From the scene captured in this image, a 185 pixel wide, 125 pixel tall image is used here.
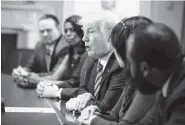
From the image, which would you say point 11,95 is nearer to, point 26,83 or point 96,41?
point 26,83

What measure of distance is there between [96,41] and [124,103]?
331mm

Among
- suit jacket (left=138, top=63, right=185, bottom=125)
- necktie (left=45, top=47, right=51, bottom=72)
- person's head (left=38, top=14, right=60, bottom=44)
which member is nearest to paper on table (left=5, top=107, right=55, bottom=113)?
suit jacket (left=138, top=63, right=185, bottom=125)

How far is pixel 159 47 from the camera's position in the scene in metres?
0.75

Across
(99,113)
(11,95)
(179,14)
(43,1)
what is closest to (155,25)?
(99,113)

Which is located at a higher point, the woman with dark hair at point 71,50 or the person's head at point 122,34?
the person's head at point 122,34

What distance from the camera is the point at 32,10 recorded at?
2.85m

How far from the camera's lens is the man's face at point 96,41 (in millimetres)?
1209

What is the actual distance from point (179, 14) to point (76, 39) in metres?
0.67

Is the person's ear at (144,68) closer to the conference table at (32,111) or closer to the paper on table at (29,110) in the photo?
the conference table at (32,111)

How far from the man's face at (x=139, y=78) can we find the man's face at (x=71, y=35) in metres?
1.13

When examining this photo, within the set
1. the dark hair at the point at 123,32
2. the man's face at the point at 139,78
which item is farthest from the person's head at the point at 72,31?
the man's face at the point at 139,78

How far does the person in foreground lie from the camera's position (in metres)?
0.75

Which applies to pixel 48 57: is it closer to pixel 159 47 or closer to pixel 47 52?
pixel 47 52

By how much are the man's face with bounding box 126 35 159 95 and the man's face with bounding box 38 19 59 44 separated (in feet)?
5.44
